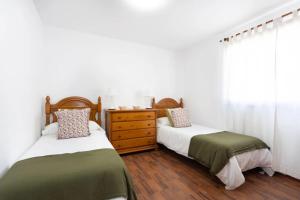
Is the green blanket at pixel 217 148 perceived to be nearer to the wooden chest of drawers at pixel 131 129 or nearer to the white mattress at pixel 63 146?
the wooden chest of drawers at pixel 131 129

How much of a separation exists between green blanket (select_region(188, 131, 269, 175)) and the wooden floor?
0.23m

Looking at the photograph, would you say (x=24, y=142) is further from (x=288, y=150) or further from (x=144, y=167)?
(x=288, y=150)

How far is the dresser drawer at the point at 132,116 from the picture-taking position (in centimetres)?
283

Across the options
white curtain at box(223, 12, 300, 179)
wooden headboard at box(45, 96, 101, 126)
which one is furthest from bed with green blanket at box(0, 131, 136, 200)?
white curtain at box(223, 12, 300, 179)

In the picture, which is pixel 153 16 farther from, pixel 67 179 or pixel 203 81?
A: pixel 67 179

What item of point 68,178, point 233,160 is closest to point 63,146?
point 68,178

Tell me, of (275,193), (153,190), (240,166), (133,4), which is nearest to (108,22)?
(133,4)

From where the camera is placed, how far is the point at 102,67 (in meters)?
3.14

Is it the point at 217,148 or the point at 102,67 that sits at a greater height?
the point at 102,67

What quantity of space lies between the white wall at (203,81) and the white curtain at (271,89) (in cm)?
34

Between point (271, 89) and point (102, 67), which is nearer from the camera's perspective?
point (271, 89)

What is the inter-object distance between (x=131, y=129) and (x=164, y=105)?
1139 mm

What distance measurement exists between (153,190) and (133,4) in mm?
2347

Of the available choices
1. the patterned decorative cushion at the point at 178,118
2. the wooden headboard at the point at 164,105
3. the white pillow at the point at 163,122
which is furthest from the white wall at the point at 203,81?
the white pillow at the point at 163,122
